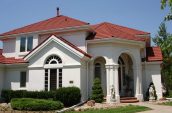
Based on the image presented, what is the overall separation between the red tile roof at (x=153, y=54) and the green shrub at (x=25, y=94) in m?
11.5

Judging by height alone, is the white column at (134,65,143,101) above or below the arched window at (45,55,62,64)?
below

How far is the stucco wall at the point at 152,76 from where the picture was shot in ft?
91.5

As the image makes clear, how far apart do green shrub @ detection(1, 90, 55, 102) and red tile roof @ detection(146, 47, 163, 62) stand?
1147cm

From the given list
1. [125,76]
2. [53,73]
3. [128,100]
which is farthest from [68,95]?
[125,76]

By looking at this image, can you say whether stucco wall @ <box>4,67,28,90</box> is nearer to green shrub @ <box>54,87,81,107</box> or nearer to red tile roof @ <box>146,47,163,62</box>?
green shrub @ <box>54,87,81,107</box>

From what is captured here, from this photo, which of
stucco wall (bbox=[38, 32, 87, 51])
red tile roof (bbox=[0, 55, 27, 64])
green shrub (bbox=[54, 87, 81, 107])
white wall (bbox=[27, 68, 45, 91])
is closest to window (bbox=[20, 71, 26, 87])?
red tile roof (bbox=[0, 55, 27, 64])

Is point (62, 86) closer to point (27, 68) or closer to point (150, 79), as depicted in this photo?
point (27, 68)

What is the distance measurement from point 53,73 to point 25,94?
3.27 meters

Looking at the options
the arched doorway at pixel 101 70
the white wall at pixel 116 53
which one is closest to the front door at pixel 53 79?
the white wall at pixel 116 53

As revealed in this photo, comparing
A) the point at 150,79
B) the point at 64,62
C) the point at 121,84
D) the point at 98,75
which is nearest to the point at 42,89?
the point at 64,62

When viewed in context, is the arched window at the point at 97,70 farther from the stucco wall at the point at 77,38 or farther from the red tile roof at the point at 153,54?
the red tile roof at the point at 153,54

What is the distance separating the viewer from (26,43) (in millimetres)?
29266

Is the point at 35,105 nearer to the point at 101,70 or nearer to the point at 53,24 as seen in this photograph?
the point at 101,70

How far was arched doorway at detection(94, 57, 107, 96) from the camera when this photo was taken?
26.2 m
